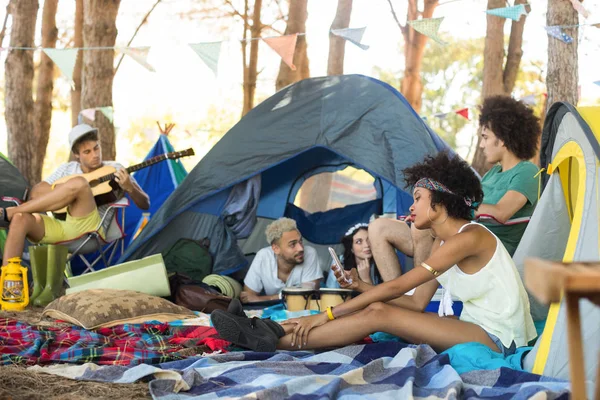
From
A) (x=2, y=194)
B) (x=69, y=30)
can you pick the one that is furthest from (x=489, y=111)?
(x=69, y=30)

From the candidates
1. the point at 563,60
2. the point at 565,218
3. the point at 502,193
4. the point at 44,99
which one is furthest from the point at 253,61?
the point at 565,218

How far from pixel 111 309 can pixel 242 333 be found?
108 centimetres

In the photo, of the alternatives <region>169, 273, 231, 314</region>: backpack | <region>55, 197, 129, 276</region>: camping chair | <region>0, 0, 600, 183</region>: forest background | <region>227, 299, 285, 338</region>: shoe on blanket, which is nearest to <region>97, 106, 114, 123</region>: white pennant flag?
<region>0, 0, 600, 183</region>: forest background

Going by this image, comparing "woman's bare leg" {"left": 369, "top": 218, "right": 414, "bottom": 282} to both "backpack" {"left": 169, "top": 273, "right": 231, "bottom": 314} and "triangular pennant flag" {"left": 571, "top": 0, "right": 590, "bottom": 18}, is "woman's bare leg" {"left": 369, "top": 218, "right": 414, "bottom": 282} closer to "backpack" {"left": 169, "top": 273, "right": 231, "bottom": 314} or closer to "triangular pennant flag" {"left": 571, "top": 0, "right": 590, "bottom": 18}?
"backpack" {"left": 169, "top": 273, "right": 231, "bottom": 314}

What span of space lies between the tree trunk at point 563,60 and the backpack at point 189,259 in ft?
8.85

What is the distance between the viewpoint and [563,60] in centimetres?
546

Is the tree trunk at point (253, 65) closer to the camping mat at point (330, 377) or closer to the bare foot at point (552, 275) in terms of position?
the camping mat at point (330, 377)

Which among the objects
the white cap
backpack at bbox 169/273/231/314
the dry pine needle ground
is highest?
the white cap

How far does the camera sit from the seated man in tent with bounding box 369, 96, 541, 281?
4035 mm

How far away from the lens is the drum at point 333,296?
13.3 ft

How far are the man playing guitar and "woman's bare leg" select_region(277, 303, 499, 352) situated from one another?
2.64 meters

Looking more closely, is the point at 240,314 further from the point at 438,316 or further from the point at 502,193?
the point at 502,193

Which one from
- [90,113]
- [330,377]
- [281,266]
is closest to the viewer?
[330,377]

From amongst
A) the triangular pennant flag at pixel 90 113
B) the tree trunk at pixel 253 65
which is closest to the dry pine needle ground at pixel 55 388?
the triangular pennant flag at pixel 90 113
